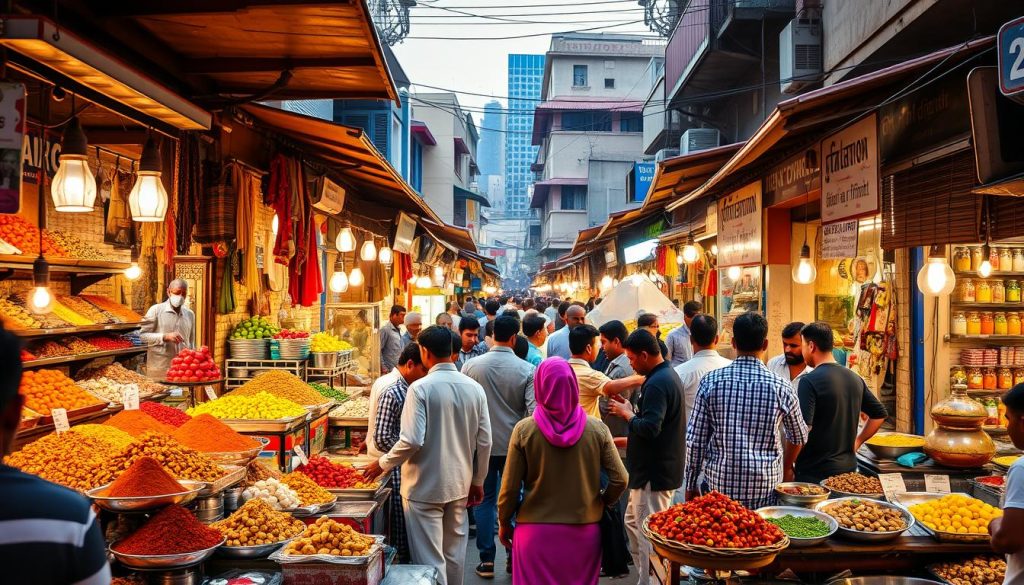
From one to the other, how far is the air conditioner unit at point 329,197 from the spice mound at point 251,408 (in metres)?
3.01

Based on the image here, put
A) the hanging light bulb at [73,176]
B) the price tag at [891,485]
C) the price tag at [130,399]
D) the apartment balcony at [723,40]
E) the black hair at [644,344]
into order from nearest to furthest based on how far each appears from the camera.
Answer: the hanging light bulb at [73,176], the price tag at [891,485], the black hair at [644,344], the price tag at [130,399], the apartment balcony at [723,40]

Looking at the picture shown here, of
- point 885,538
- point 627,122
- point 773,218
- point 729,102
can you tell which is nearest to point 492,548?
point 885,538

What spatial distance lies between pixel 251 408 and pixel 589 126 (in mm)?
44142

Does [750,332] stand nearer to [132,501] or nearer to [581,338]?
[581,338]

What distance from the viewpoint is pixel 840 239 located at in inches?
294

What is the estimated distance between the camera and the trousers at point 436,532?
547 cm

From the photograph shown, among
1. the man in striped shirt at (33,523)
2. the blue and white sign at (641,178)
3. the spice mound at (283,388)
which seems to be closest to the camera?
the man in striped shirt at (33,523)

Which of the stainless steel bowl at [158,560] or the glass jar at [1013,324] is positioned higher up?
the glass jar at [1013,324]

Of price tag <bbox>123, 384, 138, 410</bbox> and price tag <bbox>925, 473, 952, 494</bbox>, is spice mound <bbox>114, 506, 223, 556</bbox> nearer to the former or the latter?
price tag <bbox>123, 384, 138, 410</bbox>

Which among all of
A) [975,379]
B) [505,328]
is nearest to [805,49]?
[975,379]

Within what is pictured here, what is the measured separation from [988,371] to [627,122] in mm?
41743

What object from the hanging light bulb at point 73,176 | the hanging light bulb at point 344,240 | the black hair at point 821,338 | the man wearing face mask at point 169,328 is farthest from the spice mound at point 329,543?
the hanging light bulb at point 344,240

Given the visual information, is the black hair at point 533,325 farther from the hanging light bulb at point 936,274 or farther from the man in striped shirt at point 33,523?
the man in striped shirt at point 33,523

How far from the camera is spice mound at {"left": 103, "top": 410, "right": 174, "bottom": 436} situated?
5.63 m
